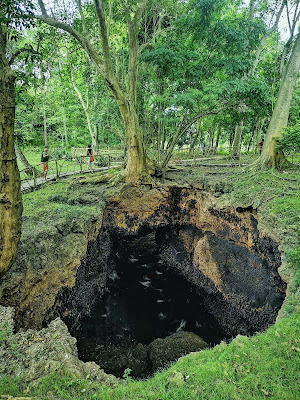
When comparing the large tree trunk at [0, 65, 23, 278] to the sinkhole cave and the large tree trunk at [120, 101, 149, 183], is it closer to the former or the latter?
the sinkhole cave

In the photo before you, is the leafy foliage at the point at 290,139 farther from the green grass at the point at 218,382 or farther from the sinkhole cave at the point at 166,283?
the green grass at the point at 218,382

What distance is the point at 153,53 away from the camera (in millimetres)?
12625

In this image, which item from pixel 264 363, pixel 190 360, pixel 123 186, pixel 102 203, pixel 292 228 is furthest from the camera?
pixel 123 186

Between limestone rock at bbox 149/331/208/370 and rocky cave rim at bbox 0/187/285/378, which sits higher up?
rocky cave rim at bbox 0/187/285/378

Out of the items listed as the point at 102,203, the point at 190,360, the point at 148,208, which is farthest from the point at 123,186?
the point at 190,360

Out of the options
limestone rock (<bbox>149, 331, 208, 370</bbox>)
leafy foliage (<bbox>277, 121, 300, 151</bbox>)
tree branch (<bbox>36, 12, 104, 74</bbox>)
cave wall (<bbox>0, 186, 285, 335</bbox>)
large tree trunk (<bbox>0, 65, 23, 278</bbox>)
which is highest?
tree branch (<bbox>36, 12, 104, 74</bbox>)

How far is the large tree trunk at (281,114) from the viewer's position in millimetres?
13812

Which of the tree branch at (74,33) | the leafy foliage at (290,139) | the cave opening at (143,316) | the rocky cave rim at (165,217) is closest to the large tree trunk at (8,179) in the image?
the cave opening at (143,316)

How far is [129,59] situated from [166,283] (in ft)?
43.0

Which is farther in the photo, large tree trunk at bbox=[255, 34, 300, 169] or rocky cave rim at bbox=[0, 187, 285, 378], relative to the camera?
rocky cave rim at bbox=[0, 187, 285, 378]

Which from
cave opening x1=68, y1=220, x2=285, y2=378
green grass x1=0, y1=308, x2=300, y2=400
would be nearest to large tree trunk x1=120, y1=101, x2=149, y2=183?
cave opening x1=68, y1=220, x2=285, y2=378

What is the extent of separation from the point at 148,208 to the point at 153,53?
9178mm

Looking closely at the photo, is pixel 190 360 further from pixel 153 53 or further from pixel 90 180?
pixel 153 53

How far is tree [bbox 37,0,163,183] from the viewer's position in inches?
406
